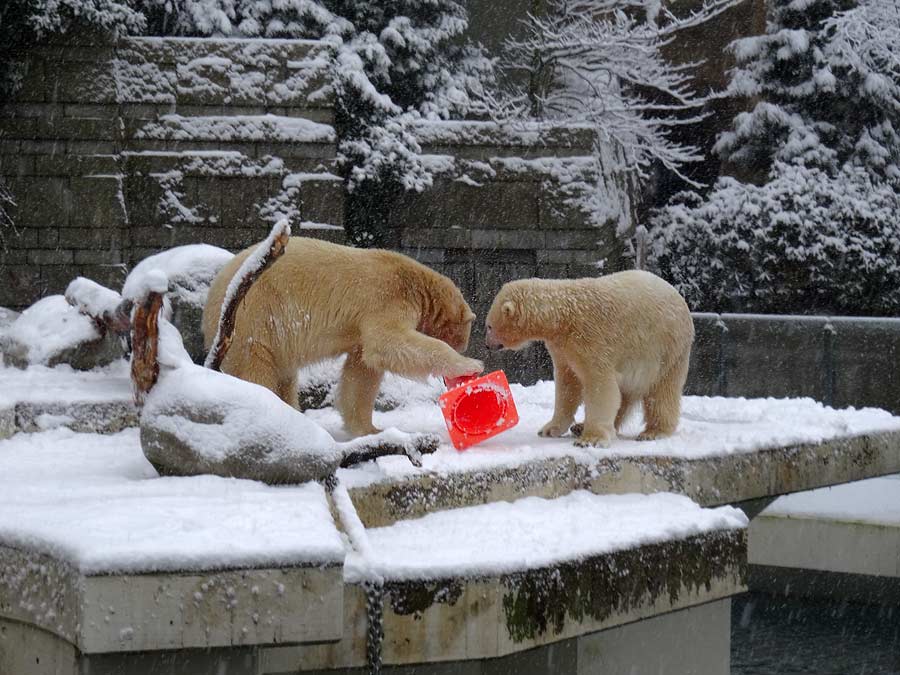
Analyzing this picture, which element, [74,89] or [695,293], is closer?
[74,89]

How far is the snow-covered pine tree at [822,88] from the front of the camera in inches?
538

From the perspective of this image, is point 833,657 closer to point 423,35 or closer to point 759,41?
point 423,35

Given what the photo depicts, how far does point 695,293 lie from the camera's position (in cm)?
1287

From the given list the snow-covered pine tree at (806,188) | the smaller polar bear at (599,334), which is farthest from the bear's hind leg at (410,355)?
the snow-covered pine tree at (806,188)

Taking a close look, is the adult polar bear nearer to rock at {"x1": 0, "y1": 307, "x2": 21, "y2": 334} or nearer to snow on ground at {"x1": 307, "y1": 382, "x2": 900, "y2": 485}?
snow on ground at {"x1": 307, "y1": 382, "x2": 900, "y2": 485}

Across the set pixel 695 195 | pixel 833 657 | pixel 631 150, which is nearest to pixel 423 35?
pixel 631 150

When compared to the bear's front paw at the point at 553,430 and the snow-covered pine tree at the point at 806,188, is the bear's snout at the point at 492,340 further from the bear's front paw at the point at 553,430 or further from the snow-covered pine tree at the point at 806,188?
the snow-covered pine tree at the point at 806,188

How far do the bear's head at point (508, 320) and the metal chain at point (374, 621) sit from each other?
1.90 m

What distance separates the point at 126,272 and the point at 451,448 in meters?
6.11

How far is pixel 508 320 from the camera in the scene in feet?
15.5

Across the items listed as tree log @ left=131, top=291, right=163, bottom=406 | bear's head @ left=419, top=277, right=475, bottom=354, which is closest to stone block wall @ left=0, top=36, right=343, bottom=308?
bear's head @ left=419, top=277, right=475, bottom=354

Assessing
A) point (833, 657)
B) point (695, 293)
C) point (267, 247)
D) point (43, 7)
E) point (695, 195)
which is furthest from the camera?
point (695, 195)

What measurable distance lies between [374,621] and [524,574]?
0.45 m

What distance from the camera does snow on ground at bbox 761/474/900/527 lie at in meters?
6.54
